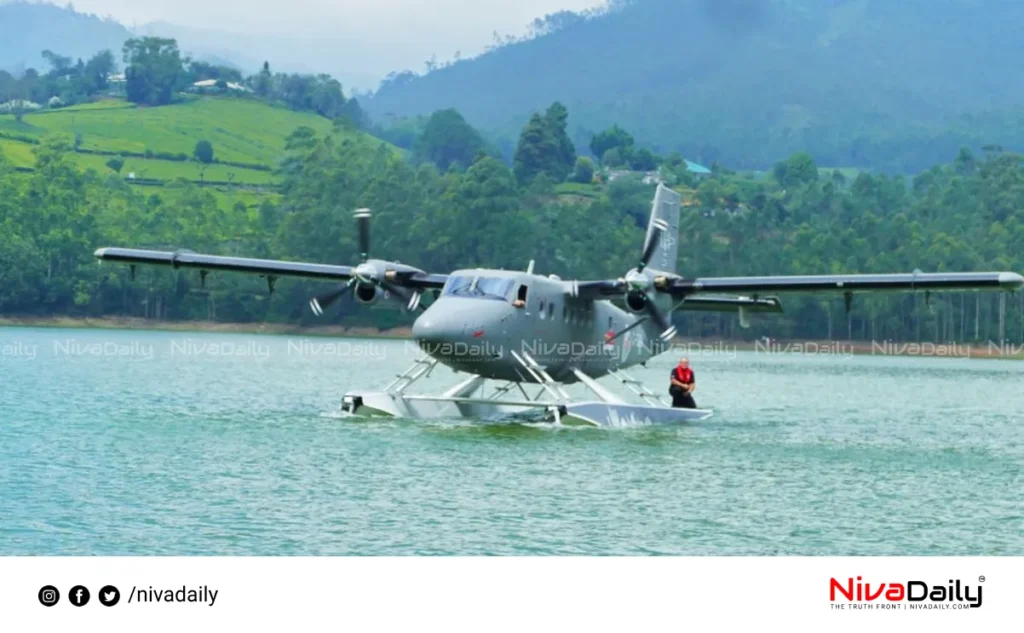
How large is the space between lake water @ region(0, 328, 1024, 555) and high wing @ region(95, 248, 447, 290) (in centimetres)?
338

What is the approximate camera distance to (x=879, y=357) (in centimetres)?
11856

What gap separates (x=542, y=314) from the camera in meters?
34.8

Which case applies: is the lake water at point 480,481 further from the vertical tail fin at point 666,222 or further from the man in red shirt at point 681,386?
the vertical tail fin at point 666,222

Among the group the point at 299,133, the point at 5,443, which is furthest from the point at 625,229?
the point at 5,443

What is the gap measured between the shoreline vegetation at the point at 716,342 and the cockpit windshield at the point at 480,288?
87.8m

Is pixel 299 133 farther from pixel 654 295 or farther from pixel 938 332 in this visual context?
pixel 654 295

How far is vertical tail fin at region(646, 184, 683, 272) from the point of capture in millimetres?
39594

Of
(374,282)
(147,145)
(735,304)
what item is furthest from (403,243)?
(374,282)

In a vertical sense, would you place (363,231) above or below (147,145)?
below

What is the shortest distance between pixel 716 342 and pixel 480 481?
331ft

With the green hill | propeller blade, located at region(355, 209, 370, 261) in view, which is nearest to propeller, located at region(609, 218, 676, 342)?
propeller blade, located at region(355, 209, 370, 261)
